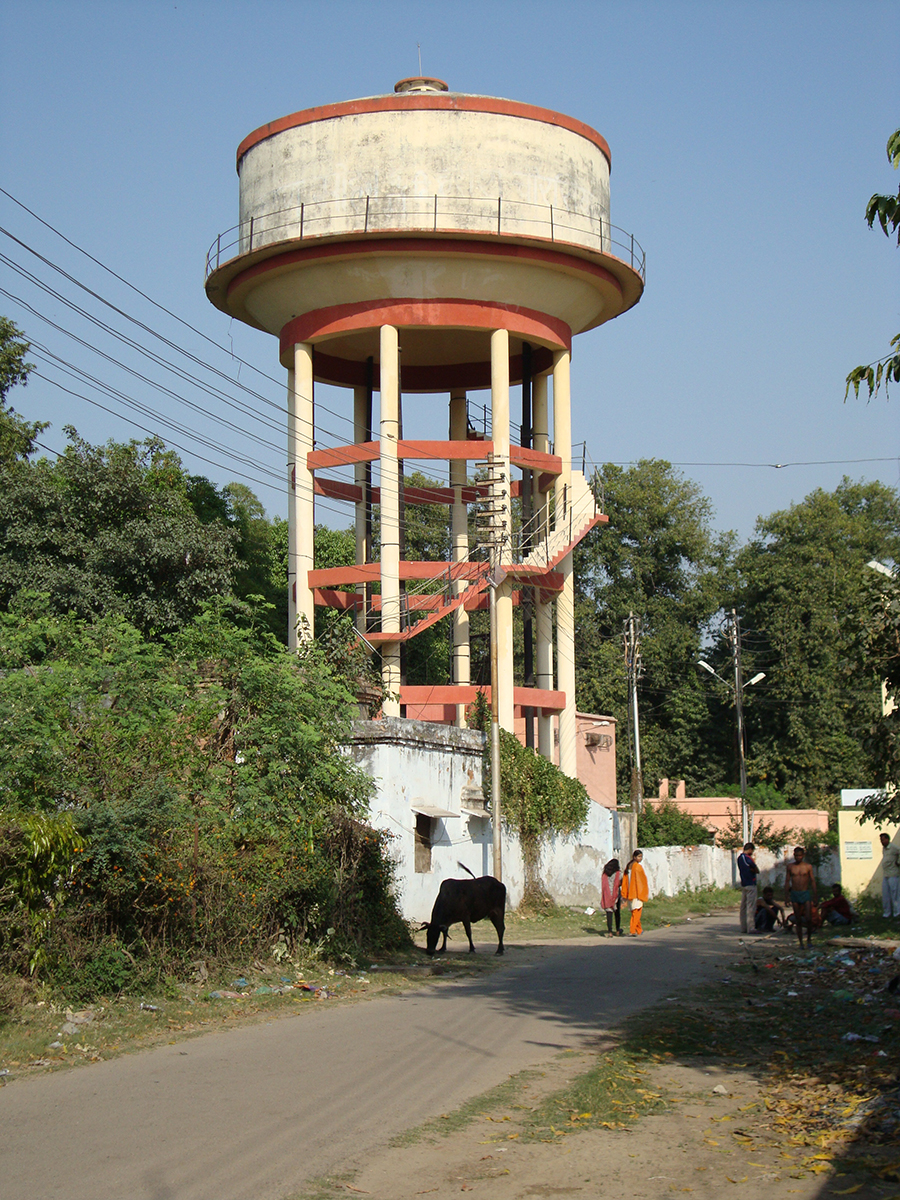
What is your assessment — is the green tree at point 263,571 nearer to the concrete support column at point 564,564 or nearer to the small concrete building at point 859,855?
the concrete support column at point 564,564

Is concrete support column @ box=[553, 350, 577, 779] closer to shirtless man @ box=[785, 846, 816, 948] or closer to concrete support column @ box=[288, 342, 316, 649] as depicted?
concrete support column @ box=[288, 342, 316, 649]

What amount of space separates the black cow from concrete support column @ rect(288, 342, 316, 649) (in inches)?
461

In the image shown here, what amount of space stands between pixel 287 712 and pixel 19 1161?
8.26 meters

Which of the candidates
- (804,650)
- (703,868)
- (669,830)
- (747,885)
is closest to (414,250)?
(747,885)

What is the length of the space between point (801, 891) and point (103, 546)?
17157mm

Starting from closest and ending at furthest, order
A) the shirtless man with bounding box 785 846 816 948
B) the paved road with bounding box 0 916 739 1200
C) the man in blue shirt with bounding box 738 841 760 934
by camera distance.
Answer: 1. the paved road with bounding box 0 916 739 1200
2. the shirtless man with bounding box 785 846 816 948
3. the man in blue shirt with bounding box 738 841 760 934

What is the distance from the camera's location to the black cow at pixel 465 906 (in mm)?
16750

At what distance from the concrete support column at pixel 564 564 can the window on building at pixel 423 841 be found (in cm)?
899

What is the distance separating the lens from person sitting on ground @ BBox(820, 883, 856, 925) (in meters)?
23.0

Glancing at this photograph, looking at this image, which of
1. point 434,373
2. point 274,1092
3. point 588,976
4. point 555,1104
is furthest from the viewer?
point 434,373

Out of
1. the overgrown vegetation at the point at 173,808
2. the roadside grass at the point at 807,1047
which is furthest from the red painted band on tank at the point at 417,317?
the roadside grass at the point at 807,1047

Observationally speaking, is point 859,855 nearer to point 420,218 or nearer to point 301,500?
point 301,500

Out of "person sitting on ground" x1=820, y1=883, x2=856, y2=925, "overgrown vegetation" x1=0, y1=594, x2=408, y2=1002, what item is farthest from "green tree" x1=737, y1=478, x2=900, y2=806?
"overgrown vegetation" x1=0, y1=594, x2=408, y2=1002

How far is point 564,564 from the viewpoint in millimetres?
30609
